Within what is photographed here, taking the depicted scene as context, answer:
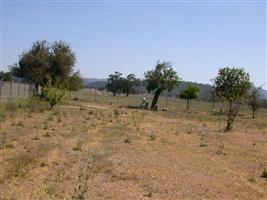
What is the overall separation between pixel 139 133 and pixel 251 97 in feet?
84.1

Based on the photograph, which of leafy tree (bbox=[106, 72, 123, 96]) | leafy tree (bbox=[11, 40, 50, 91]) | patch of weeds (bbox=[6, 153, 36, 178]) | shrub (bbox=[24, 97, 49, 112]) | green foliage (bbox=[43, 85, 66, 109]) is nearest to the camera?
patch of weeds (bbox=[6, 153, 36, 178])

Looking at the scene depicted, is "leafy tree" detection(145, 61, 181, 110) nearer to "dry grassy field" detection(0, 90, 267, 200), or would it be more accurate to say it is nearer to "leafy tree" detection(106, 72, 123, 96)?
"dry grassy field" detection(0, 90, 267, 200)

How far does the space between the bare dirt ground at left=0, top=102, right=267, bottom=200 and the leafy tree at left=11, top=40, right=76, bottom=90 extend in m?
24.5

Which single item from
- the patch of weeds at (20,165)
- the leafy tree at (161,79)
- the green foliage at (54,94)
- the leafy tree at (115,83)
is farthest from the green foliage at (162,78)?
the leafy tree at (115,83)

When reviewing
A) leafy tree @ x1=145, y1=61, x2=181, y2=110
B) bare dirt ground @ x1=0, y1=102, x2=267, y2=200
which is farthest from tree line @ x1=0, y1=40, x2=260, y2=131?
bare dirt ground @ x1=0, y1=102, x2=267, y2=200

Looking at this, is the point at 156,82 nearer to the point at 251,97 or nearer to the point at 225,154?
the point at 251,97

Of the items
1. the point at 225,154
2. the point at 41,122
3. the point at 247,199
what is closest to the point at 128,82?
the point at 41,122

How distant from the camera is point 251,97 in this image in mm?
45219

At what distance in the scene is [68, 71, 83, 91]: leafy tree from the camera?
46969 mm

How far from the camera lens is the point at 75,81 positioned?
4753cm

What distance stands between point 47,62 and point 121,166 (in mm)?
34502

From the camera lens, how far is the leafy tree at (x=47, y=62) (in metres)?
45.1

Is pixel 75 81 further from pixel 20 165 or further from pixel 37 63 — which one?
pixel 20 165

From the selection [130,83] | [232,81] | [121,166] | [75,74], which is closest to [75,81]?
[75,74]
